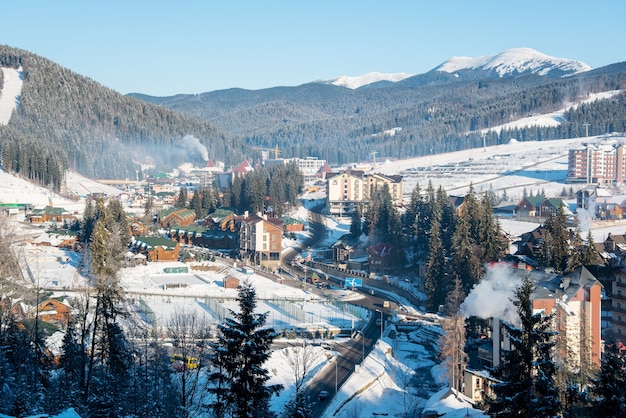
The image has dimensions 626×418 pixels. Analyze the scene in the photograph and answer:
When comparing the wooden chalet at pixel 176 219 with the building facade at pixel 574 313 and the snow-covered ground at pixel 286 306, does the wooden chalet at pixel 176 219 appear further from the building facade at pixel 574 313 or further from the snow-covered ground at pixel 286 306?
the building facade at pixel 574 313

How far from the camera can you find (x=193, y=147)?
88.6m

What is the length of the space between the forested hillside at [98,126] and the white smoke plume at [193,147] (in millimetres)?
133

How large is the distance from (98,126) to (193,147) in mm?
11212

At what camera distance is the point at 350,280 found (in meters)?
28.4

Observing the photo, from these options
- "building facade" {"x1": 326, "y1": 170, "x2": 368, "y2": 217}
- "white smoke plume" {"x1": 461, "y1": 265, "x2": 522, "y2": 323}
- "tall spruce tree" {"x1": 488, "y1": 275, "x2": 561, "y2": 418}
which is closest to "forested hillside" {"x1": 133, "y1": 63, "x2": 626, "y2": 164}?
"building facade" {"x1": 326, "y1": 170, "x2": 368, "y2": 217}

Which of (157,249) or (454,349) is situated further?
(157,249)

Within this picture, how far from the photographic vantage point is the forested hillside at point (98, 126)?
72.6 meters

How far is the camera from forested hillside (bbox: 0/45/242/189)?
72.6 m

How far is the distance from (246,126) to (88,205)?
426 ft

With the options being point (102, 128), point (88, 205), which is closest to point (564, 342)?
point (88, 205)

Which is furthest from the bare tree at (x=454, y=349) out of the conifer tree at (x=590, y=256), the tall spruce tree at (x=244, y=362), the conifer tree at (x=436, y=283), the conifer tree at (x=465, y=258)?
the tall spruce tree at (x=244, y=362)

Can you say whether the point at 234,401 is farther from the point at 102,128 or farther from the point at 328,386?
the point at 102,128

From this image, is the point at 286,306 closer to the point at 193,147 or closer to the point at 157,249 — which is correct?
the point at 157,249

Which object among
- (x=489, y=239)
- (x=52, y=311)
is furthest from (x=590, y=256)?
(x=52, y=311)
